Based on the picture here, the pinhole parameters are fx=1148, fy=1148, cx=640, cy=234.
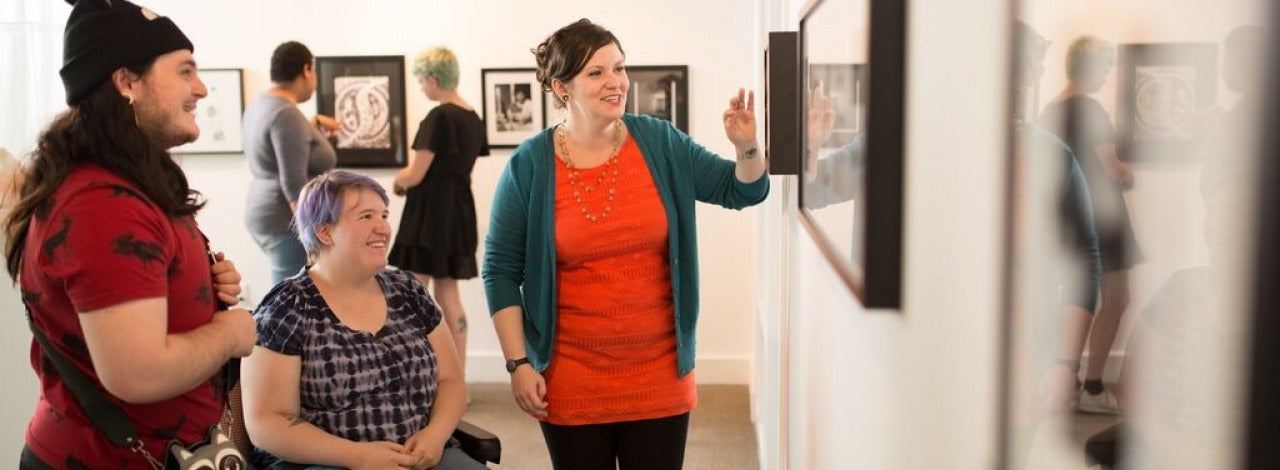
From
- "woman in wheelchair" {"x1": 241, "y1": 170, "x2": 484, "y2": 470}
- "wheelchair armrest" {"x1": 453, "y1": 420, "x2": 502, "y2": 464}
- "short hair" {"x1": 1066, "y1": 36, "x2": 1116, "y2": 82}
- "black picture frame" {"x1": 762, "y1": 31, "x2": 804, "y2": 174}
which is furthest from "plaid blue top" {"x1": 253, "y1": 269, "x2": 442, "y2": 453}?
"short hair" {"x1": 1066, "y1": 36, "x2": 1116, "y2": 82}

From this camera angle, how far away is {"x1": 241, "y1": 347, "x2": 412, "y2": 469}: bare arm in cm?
248

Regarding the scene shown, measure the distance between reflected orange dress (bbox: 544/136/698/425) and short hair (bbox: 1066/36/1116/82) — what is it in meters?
1.85

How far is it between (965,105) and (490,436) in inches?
80.1

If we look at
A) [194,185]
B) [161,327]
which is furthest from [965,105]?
[194,185]

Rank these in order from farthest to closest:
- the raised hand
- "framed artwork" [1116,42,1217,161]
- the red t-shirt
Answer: the raised hand
the red t-shirt
"framed artwork" [1116,42,1217,161]

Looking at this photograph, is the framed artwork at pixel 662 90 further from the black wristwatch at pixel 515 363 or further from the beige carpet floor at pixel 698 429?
the black wristwatch at pixel 515 363

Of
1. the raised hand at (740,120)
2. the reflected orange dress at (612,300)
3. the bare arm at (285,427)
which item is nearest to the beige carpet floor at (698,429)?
the bare arm at (285,427)

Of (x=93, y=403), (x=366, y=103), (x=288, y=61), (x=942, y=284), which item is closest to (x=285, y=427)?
(x=93, y=403)

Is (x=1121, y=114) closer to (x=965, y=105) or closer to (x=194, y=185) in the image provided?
(x=965, y=105)

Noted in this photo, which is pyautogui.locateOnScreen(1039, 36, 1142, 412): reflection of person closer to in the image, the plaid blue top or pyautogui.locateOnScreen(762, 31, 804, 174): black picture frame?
pyautogui.locateOnScreen(762, 31, 804, 174): black picture frame

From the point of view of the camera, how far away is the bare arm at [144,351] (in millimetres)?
1692

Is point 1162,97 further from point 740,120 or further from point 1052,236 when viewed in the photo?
point 740,120

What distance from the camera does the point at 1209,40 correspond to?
42cm

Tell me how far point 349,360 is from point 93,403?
783mm
